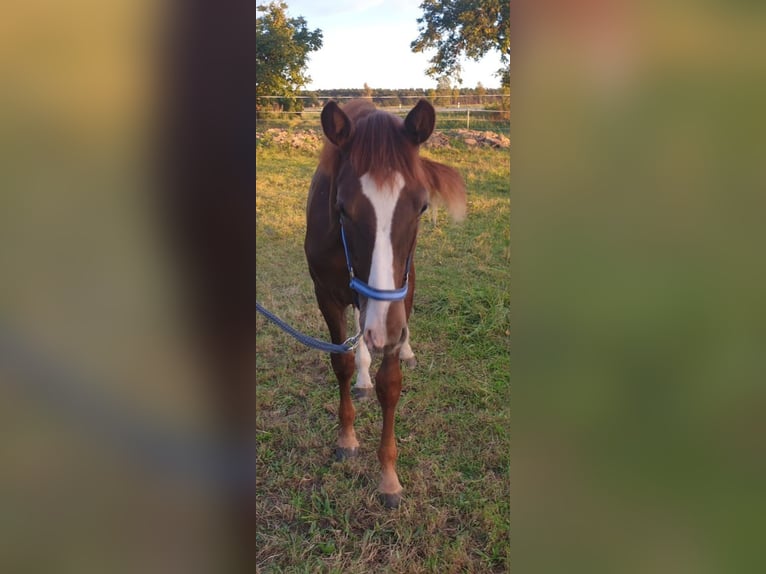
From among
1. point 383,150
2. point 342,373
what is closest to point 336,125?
point 383,150

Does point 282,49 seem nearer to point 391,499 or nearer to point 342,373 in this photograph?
point 342,373

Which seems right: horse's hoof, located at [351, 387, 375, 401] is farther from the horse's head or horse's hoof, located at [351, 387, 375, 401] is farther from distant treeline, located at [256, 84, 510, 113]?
distant treeline, located at [256, 84, 510, 113]

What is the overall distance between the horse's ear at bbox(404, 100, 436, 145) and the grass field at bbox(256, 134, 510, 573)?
403 millimetres

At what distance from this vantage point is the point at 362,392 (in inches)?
128

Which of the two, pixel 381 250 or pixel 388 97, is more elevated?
pixel 388 97

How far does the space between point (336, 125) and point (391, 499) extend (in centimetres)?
170

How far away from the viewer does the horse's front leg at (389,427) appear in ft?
7.43

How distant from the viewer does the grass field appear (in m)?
1.87

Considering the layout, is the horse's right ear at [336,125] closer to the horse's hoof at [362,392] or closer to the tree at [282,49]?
the tree at [282,49]
